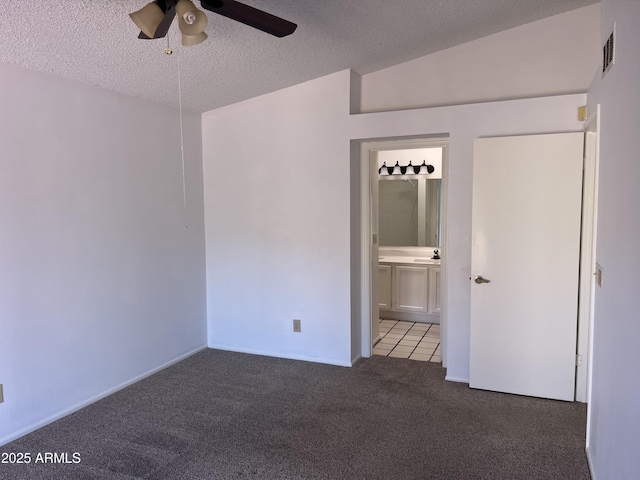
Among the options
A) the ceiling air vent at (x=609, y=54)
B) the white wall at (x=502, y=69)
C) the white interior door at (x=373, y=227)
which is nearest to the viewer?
the ceiling air vent at (x=609, y=54)

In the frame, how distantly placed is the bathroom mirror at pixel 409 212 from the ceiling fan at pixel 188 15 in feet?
12.3

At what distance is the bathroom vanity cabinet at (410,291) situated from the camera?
5258 mm

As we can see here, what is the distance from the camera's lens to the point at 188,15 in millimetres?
1937

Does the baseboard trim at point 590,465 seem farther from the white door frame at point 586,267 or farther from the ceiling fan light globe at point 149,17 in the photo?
the ceiling fan light globe at point 149,17

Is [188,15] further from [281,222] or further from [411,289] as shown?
[411,289]

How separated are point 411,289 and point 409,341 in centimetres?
82

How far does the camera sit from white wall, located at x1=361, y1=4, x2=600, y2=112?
131 inches

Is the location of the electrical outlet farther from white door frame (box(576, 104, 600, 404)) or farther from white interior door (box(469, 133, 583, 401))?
white interior door (box(469, 133, 583, 401))

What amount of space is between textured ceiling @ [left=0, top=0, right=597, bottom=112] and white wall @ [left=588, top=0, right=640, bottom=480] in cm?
111

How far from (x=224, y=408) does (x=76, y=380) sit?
1009 millimetres

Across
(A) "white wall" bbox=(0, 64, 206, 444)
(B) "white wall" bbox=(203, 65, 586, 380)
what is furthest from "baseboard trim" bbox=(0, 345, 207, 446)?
(B) "white wall" bbox=(203, 65, 586, 380)

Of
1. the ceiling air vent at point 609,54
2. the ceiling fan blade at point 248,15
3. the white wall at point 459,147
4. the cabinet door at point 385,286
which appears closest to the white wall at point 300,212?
the white wall at point 459,147

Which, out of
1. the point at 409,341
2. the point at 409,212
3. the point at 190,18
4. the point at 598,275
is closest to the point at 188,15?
the point at 190,18

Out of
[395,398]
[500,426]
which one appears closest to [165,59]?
[395,398]
